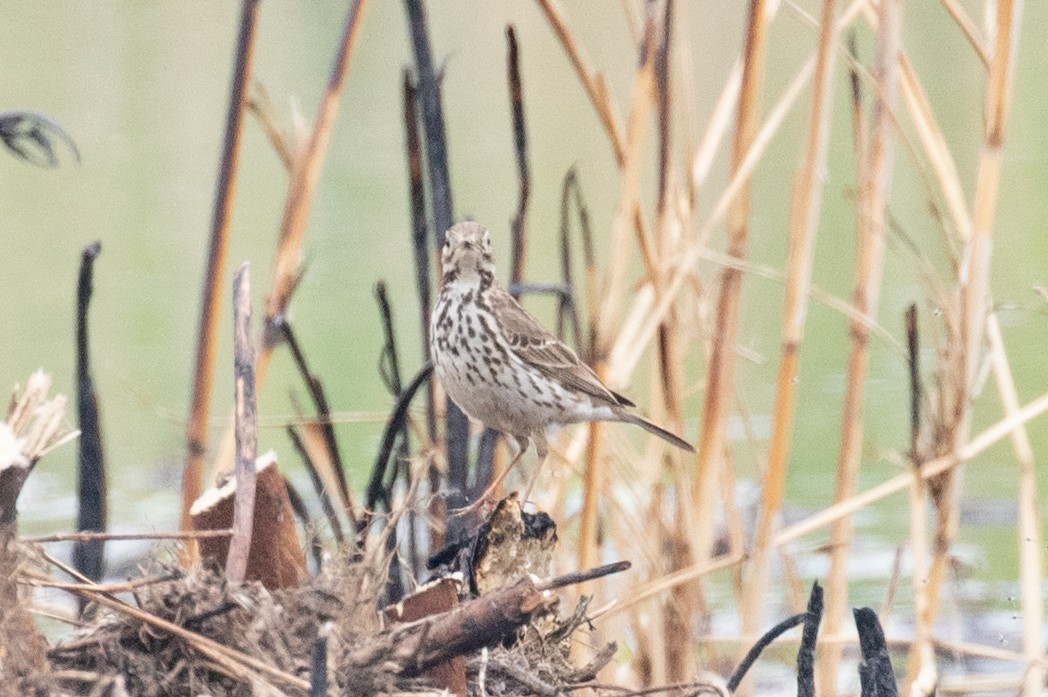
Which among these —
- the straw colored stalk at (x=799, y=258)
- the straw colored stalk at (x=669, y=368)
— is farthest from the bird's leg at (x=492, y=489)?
the straw colored stalk at (x=799, y=258)

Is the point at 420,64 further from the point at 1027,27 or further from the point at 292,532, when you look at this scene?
the point at 1027,27

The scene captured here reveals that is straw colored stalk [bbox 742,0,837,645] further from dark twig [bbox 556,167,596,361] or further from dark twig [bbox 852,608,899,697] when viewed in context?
dark twig [bbox 852,608,899,697]

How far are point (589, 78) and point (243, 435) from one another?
1.44m

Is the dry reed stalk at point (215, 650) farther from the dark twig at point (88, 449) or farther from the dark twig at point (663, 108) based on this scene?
the dark twig at point (663, 108)

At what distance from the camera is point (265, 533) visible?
210 cm

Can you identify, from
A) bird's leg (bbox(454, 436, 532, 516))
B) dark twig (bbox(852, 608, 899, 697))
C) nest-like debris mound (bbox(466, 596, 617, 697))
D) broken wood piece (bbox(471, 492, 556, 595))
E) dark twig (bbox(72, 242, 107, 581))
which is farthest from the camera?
dark twig (bbox(72, 242, 107, 581))

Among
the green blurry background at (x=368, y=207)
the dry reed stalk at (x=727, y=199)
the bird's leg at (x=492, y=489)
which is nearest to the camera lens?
the bird's leg at (x=492, y=489)

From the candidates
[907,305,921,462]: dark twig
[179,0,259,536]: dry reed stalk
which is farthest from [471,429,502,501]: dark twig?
[907,305,921,462]: dark twig

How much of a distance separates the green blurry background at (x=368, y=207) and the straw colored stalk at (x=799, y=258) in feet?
0.89

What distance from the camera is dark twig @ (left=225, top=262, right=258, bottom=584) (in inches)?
76.7

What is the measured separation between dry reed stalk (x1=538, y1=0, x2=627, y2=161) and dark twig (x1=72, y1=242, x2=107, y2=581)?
3.25 ft

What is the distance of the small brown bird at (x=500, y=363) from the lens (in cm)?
309

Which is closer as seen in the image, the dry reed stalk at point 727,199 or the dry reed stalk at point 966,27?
the dry reed stalk at point 966,27

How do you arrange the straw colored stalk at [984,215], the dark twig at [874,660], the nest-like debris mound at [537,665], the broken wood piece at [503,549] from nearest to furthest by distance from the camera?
the dark twig at [874,660], the nest-like debris mound at [537,665], the broken wood piece at [503,549], the straw colored stalk at [984,215]
